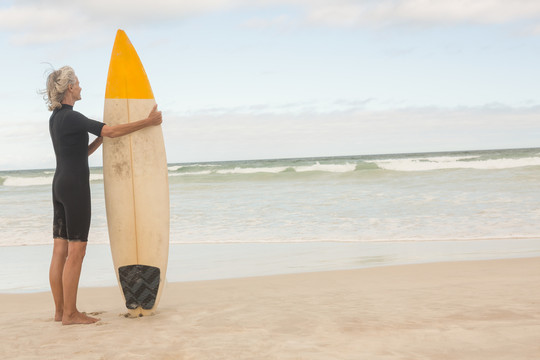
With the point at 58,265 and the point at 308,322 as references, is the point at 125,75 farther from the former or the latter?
the point at 308,322

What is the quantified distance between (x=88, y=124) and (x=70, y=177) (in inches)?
13.6

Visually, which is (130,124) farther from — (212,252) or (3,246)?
(3,246)

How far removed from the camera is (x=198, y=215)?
33.6ft

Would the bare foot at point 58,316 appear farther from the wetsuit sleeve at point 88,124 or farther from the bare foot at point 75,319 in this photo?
the wetsuit sleeve at point 88,124

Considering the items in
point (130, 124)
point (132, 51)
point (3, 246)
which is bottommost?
point (3, 246)

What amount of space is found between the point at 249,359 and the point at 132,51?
7.51 ft

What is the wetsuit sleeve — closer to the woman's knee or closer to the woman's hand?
the woman's hand

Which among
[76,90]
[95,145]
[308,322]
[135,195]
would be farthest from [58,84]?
[308,322]

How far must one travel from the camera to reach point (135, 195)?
3580mm

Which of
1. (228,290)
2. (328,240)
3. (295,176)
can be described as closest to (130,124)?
(228,290)

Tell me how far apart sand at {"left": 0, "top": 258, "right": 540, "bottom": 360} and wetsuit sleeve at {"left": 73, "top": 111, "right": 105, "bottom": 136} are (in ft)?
3.91

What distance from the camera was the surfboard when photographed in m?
3.58

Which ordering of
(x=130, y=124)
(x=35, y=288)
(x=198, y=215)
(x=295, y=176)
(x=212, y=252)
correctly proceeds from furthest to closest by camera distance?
(x=295, y=176), (x=198, y=215), (x=212, y=252), (x=35, y=288), (x=130, y=124)

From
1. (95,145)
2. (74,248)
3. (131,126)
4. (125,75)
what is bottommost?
(74,248)
